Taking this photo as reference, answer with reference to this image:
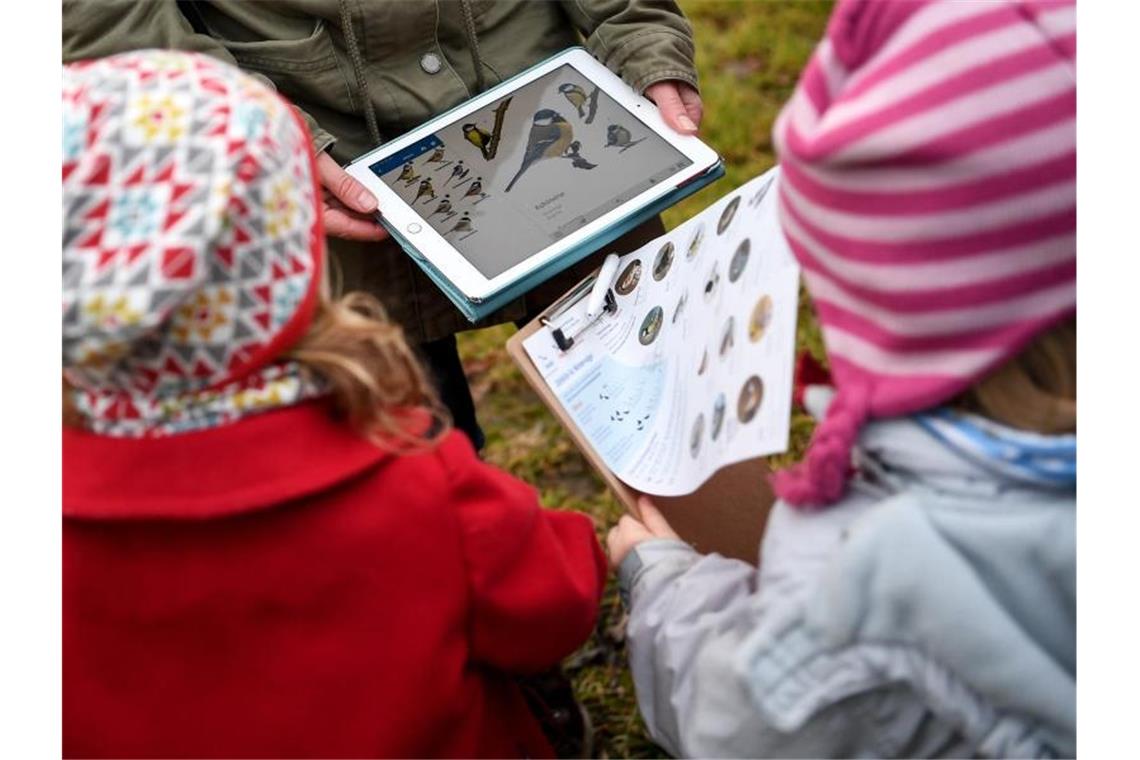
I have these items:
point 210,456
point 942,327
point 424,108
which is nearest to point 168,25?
point 424,108

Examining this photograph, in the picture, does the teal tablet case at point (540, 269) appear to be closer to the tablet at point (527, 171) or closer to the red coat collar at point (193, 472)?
the tablet at point (527, 171)

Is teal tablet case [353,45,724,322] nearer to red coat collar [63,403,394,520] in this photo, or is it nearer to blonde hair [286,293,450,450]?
blonde hair [286,293,450,450]

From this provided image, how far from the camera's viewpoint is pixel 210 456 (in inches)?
37.4

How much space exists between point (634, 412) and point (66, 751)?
690 mm

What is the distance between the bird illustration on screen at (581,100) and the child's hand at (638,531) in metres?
0.54

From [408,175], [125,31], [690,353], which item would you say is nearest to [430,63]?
[408,175]

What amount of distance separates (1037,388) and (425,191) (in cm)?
83

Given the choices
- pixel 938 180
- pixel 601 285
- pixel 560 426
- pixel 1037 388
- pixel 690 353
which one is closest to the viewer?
pixel 938 180

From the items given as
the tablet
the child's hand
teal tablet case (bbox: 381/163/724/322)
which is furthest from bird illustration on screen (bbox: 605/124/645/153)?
the child's hand

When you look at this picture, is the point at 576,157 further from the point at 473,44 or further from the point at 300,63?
the point at 300,63

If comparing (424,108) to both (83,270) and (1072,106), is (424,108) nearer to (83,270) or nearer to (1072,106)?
(83,270)

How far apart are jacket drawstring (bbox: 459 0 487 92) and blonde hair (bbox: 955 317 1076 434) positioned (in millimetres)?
913

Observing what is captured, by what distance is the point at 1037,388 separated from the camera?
97cm

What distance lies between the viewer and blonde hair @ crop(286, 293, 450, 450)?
984mm
